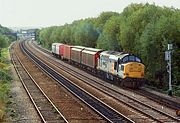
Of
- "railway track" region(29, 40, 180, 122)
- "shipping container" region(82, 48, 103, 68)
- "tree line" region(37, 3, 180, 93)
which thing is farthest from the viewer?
"shipping container" region(82, 48, 103, 68)

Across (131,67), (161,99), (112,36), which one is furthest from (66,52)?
(161,99)

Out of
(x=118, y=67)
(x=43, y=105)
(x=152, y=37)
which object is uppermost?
(x=152, y=37)

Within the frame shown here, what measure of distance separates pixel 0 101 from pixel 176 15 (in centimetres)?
1910

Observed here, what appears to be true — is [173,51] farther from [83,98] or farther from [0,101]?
[0,101]

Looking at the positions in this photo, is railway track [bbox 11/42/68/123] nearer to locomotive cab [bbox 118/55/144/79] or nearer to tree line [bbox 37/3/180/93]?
locomotive cab [bbox 118/55/144/79]

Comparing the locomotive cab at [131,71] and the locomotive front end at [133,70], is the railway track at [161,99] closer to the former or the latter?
the locomotive cab at [131,71]

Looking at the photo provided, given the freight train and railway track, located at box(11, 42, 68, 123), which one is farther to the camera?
the freight train

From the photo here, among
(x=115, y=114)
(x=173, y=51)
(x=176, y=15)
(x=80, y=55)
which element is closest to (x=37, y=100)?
(x=115, y=114)

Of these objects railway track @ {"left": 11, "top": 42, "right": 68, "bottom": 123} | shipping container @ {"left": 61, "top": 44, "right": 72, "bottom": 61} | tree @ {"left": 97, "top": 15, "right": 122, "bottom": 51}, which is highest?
tree @ {"left": 97, "top": 15, "right": 122, "bottom": 51}

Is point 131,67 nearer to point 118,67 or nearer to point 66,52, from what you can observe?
point 118,67

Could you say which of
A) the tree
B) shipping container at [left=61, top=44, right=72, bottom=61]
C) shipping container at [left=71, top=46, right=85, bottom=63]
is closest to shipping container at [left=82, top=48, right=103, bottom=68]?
shipping container at [left=71, top=46, right=85, bottom=63]

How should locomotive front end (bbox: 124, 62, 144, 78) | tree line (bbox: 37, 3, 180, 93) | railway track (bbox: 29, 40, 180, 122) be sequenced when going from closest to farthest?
1. railway track (bbox: 29, 40, 180, 122)
2. locomotive front end (bbox: 124, 62, 144, 78)
3. tree line (bbox: 37, 3, 180, 93)

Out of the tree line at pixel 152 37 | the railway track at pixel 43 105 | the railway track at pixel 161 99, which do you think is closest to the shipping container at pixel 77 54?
the tree line at pixel 152 37

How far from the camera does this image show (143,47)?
127 feet
